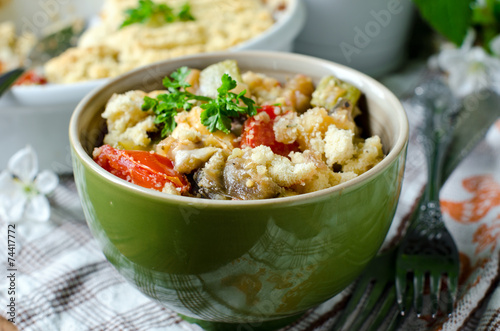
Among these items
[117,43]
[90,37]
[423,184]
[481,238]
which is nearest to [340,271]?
[481,238]

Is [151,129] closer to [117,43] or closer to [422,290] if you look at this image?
[422,290]

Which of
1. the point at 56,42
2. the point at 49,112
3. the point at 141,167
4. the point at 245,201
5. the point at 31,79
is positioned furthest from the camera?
the point at 56,42

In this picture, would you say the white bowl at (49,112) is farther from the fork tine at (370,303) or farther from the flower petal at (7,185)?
the fork tine at (370,303)

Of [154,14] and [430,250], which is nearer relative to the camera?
[430,250]

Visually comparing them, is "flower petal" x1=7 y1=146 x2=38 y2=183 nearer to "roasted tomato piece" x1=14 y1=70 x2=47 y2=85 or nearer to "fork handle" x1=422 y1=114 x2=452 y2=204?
"roasted tomato piece" x1=14 y1=70 x2=47 y2=85

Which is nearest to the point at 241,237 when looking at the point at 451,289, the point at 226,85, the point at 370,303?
the point at 226,85

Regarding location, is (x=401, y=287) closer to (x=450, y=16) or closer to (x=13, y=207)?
(x=13, y=207)

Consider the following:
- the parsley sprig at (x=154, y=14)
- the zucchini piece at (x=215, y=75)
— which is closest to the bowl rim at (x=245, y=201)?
the zucchini piece at (x=215, y=75)
